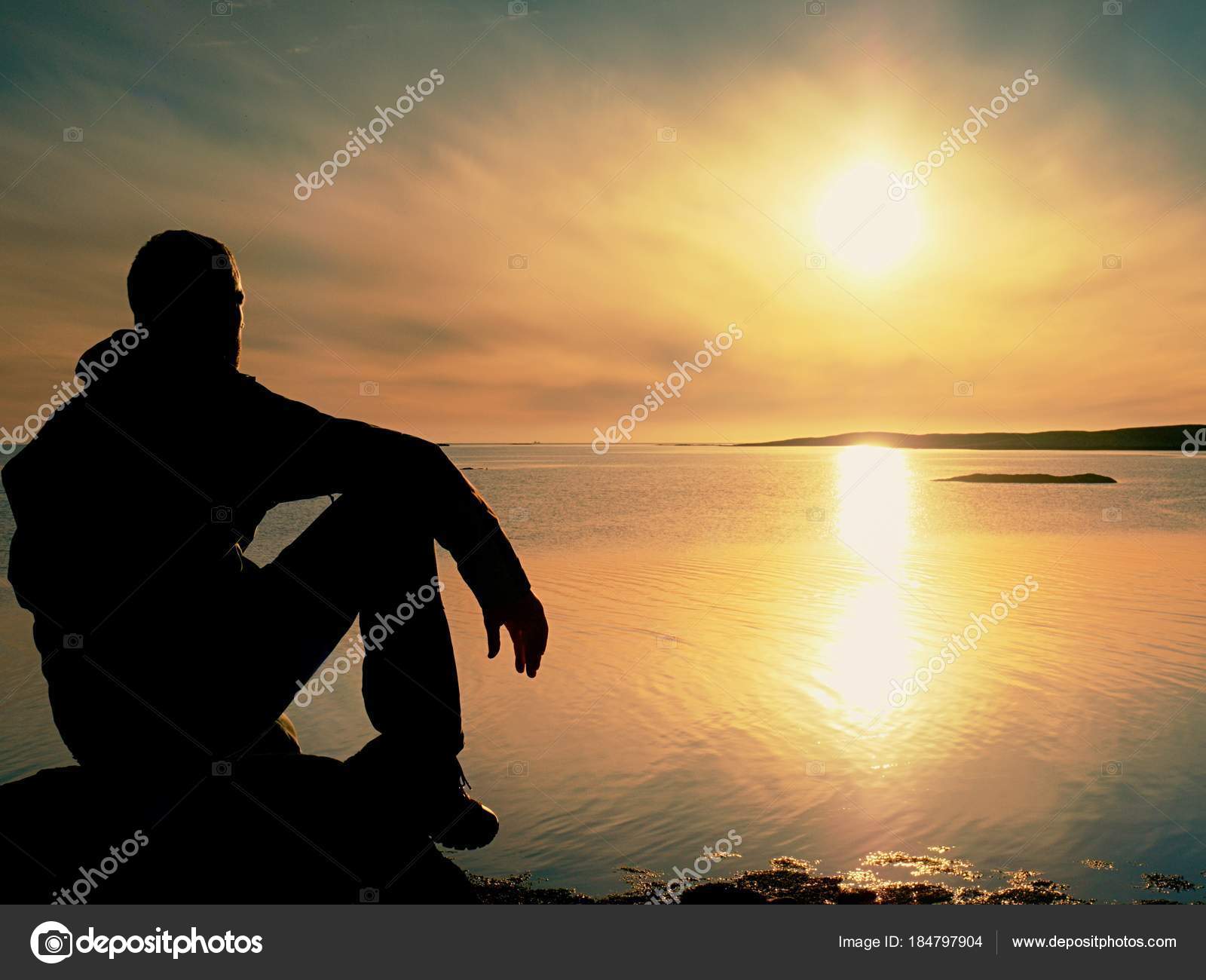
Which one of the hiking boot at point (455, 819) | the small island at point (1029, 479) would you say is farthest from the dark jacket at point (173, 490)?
the small island at point (1029, 479)

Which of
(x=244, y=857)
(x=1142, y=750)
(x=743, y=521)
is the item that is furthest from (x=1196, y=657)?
(x=743, y=521)

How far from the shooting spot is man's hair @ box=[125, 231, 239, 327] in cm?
264

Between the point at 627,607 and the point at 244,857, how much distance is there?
1164 centimetres

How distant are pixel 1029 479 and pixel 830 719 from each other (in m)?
64.2

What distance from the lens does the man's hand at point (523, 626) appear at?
107 inches

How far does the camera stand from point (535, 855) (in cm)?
539

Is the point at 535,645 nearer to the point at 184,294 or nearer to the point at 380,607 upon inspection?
the point at 380,607

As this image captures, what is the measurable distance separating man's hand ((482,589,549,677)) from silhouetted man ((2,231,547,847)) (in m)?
0.01

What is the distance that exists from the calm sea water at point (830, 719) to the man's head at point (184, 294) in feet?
12.4

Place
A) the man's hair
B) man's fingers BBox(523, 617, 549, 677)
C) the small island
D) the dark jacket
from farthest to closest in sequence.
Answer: the small island → man's fingers BBox(523, 617, 549, 677) → the man's hair → the dark jacket
